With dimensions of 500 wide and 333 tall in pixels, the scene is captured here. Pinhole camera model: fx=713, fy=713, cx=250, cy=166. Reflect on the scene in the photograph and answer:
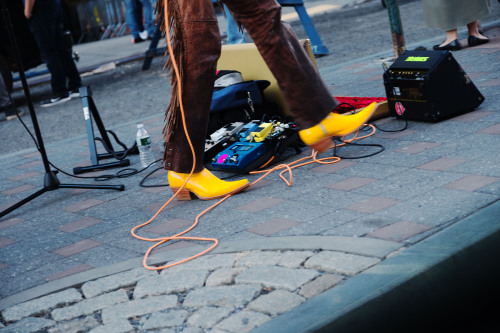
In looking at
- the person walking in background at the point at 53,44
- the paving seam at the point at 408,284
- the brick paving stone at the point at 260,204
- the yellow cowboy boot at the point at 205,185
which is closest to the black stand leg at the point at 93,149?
the yellow cowboy boot at the point at 205,185

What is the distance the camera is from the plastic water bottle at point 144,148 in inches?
183

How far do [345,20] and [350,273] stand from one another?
31.7ft

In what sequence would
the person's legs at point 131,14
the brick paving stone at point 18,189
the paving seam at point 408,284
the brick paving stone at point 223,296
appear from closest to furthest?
the paving seam at point 408,284 → the brick paving stone at point 223,296 → the brick paving stone at point 18,189 → the person's legs at point 131,14

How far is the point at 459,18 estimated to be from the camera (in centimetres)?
643

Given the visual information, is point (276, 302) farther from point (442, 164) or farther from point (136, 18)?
point (136, 18)

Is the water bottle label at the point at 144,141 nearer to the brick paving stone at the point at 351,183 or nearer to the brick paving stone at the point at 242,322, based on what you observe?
the brick paving stone at the point at 351,183

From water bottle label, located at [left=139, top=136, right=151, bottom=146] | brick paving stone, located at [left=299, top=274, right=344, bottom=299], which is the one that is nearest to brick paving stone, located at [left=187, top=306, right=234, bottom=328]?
brick paving stone, located at [left=299, top=274, right=344, bottom=299]

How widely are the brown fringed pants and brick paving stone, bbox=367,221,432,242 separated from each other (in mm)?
712

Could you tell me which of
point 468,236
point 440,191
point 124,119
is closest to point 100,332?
point 468,236

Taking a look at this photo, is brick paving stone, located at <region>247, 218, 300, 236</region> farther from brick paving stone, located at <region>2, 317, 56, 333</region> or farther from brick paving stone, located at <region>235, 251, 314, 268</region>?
brick paving stone, located at <region>2, 317, 56, 333</region>

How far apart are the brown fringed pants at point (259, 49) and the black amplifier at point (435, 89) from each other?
3.10 ft

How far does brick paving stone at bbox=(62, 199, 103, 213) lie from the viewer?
3.93 metres

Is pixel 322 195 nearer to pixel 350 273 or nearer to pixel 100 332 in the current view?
pixel 350 273

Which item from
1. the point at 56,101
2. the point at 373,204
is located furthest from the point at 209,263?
the point at 56,101
